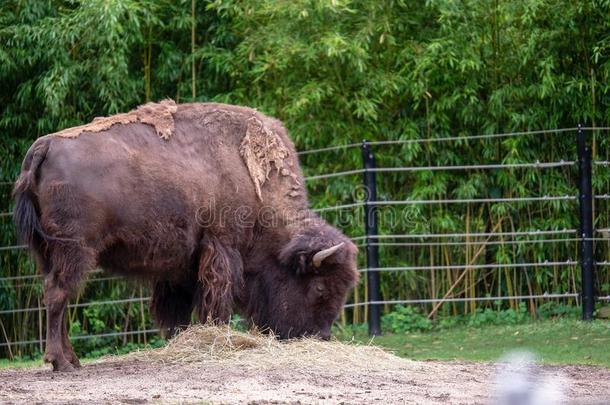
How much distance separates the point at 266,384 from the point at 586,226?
18.7 ft

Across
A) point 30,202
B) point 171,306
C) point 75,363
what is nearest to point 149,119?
point 30,202

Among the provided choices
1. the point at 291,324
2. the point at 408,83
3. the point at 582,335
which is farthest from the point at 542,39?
the point at 291,324

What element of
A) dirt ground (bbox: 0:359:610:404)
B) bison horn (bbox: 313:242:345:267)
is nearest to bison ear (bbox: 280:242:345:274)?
bison horn (bbox: 313:242:345:267)

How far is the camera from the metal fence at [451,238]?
11055 mm

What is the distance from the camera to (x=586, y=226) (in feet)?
36.4

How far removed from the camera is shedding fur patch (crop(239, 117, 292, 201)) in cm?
874

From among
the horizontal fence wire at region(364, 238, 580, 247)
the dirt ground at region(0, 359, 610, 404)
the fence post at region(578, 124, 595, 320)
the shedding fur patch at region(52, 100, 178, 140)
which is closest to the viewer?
the dirt ground at region(0, 359, 610, 404)

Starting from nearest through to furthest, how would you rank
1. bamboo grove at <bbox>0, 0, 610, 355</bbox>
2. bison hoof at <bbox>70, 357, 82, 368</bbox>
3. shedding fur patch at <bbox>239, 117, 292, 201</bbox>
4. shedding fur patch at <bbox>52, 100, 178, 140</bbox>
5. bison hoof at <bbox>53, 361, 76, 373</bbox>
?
bison hoof at <bbox>53, 361, 76, 373</bbox>
bison hoof at <bbox>70, 357, 82, 368</bbox>
shedding fur patch at <bbox>52, 100, 178, 140</bbox>
shedding fur patch at <bbox>239, 117, 292, 201</bbox>
bamboo grove at <bbox>0, 0, 610, 355</bbox>

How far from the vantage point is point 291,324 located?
8469mm

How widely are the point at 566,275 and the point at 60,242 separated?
6301 mm

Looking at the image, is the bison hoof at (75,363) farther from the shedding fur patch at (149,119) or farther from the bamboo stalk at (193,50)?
the bamboo stalk at (193,50)

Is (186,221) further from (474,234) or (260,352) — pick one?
(474,234)

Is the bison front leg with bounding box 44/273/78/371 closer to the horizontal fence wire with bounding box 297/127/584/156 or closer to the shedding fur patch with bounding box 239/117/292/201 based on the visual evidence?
the shedding fur patch with bounding box 239/117/292/201

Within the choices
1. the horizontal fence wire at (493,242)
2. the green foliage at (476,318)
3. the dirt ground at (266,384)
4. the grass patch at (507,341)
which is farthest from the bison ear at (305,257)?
the green foliage at (476,318)
